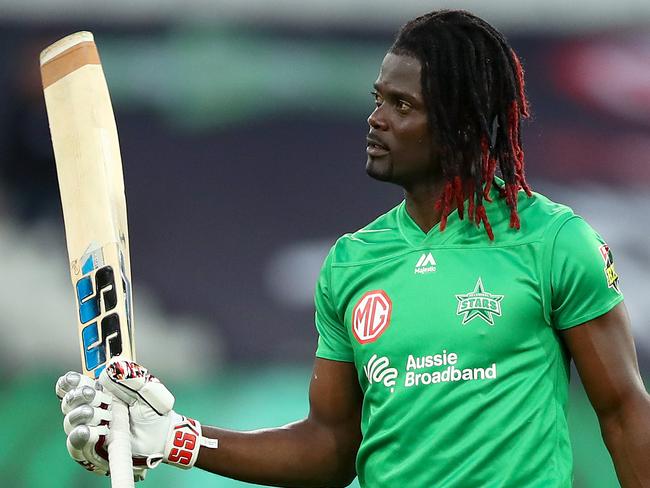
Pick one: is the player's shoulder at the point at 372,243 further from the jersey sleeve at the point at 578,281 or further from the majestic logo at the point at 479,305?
the jersey sleeve at the point at 578,281

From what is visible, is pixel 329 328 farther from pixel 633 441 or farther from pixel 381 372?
pixel 633 441

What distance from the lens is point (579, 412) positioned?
390 cm

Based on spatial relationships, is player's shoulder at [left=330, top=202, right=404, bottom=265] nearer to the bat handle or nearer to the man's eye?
the man's eye

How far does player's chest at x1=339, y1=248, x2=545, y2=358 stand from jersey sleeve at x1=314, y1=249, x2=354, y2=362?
68 millimetres

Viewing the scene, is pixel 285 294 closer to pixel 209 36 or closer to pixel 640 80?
pixel 209 36

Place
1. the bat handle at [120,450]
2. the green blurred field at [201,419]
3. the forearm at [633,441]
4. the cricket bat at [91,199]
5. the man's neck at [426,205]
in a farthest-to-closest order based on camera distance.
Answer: the green blurred field at [201,419], the cricket bat at [91,199], the man's neck at [426,205], the bat handle at [120,450], the forearm at [633,441]

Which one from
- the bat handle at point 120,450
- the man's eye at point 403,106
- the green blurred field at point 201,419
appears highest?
the man's eye at point 403,106

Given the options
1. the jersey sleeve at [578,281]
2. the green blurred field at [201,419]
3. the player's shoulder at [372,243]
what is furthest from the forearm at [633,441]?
the green blurred field at [201,419]

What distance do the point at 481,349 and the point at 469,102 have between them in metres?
0.46

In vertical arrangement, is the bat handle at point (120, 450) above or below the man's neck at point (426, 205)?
below

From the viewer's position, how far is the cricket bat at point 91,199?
8.16ft

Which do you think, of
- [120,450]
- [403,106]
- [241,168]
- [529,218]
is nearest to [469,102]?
[403,106]

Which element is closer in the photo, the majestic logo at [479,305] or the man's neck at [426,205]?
the majestic logo at [479,305]

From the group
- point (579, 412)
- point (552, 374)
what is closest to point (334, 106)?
point (579, 412)
